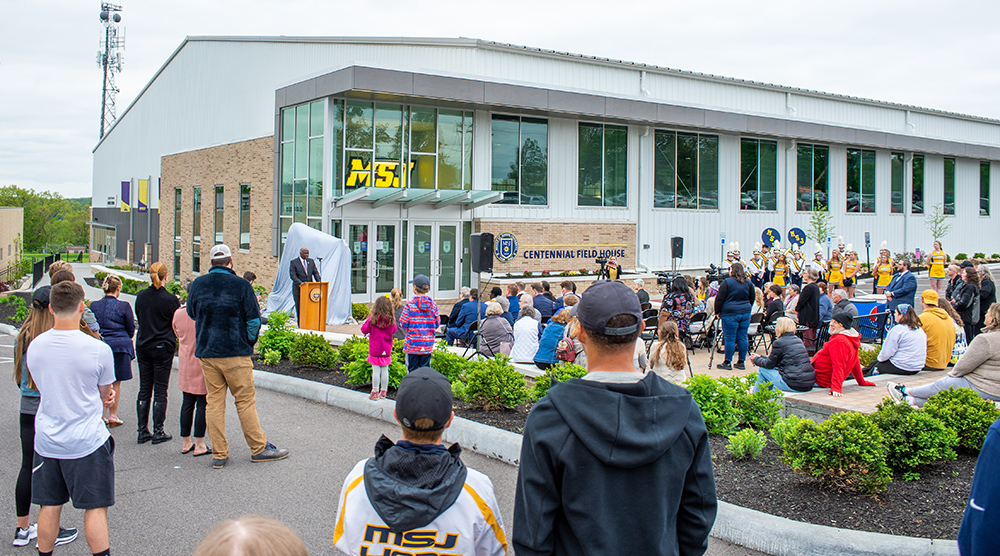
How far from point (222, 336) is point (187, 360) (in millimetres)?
713

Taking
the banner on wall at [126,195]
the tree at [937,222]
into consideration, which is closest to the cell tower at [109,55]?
→ the banner on wall at [126,195]

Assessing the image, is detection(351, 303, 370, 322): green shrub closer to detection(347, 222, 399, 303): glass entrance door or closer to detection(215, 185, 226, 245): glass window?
detection(347, 222, 399, 303): glass entrance door

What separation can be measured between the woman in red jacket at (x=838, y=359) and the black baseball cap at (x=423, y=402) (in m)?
7.31

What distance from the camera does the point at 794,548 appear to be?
5.02m

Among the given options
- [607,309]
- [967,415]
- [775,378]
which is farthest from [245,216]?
[607,309]

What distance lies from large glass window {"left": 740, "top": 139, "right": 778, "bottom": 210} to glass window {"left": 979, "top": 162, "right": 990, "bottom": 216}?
1657 cm

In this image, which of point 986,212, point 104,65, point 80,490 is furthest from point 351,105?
point 104,65

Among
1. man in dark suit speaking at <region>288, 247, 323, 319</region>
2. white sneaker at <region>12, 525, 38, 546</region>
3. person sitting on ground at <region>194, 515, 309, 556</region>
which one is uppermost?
man in dark suit speaking at <region>288, 247, 323, 319</region>

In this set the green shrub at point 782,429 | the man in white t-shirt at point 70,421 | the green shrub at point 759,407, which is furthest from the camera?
the green shrub at point 759,407

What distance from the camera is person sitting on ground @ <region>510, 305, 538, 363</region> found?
37.9 feet

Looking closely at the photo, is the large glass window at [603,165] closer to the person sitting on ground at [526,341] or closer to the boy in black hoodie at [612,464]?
the person sitting on ground at [526,341]

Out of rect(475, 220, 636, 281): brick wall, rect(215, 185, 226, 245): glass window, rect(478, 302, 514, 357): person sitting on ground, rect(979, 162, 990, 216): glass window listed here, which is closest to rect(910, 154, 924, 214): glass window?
rect(979, 162, 990, 216): glass window

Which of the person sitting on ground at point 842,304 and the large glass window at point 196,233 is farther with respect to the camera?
the large glass window at point 196,233

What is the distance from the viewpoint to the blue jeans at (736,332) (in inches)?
482
